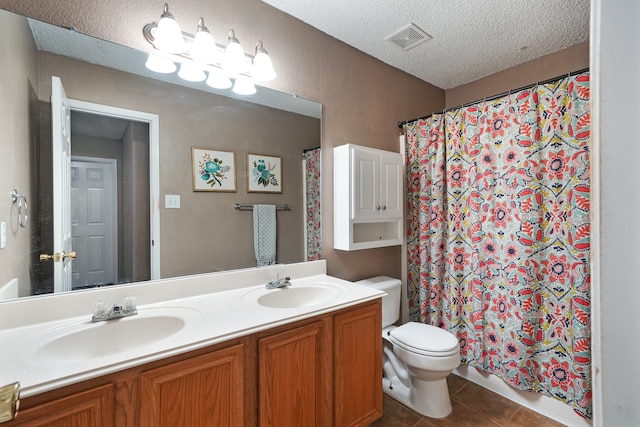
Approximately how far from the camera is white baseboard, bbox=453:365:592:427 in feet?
5.44

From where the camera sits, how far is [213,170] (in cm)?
160

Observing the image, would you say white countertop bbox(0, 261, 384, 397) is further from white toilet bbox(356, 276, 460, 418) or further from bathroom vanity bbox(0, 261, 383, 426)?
white toilet bbox(356, 276, 460, 418)

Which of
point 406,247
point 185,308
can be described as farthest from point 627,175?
point 406,247

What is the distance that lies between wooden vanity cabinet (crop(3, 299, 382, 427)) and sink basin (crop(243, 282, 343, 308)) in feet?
0.84

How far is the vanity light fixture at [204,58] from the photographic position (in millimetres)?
1365

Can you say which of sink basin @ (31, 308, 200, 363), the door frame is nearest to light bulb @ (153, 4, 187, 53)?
the door frame

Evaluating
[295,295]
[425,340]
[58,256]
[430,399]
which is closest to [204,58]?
[58,256]

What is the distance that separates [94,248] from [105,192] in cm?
25

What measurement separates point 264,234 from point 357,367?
891mm

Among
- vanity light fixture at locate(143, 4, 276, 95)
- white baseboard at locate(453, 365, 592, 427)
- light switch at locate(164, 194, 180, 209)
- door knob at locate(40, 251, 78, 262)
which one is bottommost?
white baseboard at locate(453, 365, 592, 427)

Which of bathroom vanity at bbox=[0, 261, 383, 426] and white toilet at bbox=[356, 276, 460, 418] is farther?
white toilet at bbox=[356, 276, 460, 418]

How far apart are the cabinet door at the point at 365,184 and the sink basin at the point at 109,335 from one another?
1179mm

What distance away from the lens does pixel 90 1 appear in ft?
4.14

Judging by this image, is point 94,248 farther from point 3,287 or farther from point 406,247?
point 406,247
